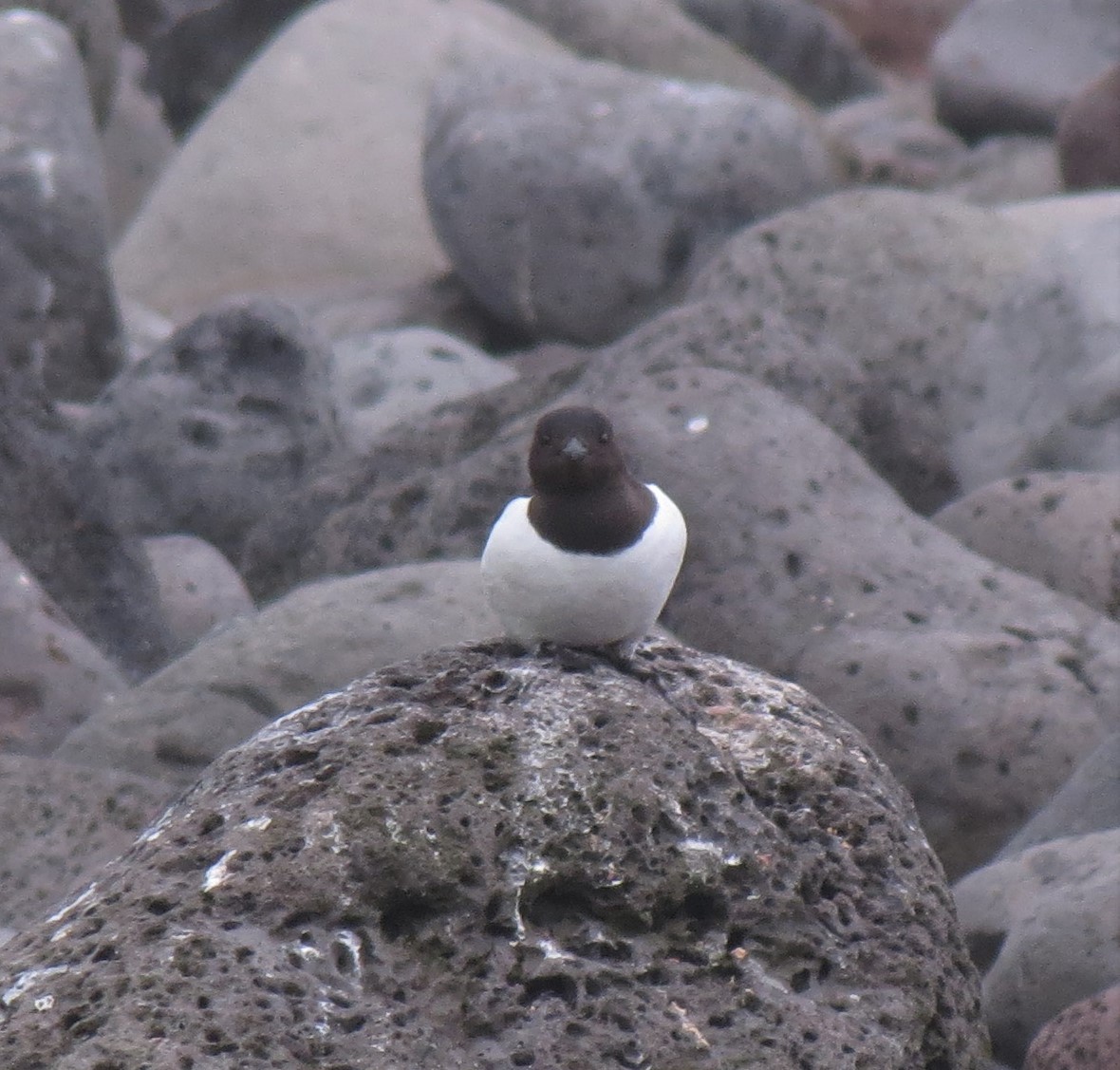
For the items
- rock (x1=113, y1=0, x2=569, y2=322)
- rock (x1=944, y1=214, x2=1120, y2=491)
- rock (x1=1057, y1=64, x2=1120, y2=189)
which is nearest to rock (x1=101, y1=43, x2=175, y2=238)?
rock (x1=113, y1=0, x2=569, y2=322)

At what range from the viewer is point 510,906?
412 cm

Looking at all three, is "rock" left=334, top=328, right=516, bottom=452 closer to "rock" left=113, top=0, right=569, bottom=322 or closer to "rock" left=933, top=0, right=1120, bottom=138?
"rock" left=113, top=0, right=569, bottom=322

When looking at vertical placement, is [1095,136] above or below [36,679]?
above

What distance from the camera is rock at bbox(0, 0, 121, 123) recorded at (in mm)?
16641

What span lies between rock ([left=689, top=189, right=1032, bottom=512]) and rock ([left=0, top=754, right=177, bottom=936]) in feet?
16.8

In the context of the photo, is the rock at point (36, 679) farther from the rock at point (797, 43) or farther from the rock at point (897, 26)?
the rock at point (897, 26)

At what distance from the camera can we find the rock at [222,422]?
11039mm

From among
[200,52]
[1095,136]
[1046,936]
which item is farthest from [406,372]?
[200,52]

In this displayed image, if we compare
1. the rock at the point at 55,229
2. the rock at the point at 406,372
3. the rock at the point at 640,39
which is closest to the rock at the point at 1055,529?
the rock at the point at 406,372

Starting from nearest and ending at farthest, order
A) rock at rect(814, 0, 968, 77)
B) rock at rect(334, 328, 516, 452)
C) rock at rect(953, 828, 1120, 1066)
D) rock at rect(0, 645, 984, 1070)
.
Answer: rock at rect(0, 645, 984, 1070)
rock at rect(953, 828, 1120, 1066)
rock at rect(334, 328, 516, 452)
rock at rect(814, 0, 968, 77)

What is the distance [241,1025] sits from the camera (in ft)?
12.4

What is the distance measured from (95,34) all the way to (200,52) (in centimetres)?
418

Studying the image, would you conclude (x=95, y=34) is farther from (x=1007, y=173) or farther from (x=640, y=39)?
(x=1007, y=173)

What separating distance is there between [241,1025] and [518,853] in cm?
68
